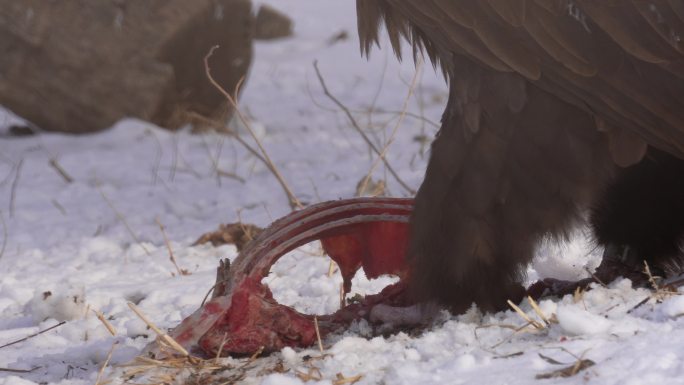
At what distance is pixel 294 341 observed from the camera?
9.23 feet

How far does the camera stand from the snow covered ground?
2348 mm

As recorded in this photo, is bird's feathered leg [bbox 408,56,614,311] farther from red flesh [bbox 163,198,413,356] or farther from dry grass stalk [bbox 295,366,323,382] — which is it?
dry grass stalk [bbox 295,366,323,382]

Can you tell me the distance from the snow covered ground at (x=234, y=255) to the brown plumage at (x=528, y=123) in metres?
0.14

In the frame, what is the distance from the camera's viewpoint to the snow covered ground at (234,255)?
2348 mm

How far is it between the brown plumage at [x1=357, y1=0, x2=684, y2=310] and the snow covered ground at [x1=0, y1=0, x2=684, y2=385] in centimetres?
14

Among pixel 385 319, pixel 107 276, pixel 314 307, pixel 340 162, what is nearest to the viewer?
pixel 385 319

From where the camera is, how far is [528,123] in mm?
2652

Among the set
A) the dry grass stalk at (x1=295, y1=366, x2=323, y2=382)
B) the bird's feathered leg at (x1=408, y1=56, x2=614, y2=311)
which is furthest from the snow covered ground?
the bird's feathered leg at (x1=408, y1=56, x2=614, y2=311)

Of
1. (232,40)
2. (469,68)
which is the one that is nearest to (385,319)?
(469,68)

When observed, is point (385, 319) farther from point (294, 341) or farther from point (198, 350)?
point (198, 350)

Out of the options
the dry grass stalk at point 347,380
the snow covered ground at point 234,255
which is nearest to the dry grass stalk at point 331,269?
the snow covered ground at point 234,255

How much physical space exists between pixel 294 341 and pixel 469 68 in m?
0.77

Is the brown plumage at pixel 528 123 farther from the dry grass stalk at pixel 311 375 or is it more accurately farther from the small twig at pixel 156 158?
the small twig at pixel 156 158

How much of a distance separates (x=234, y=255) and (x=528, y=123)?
1.87 m
